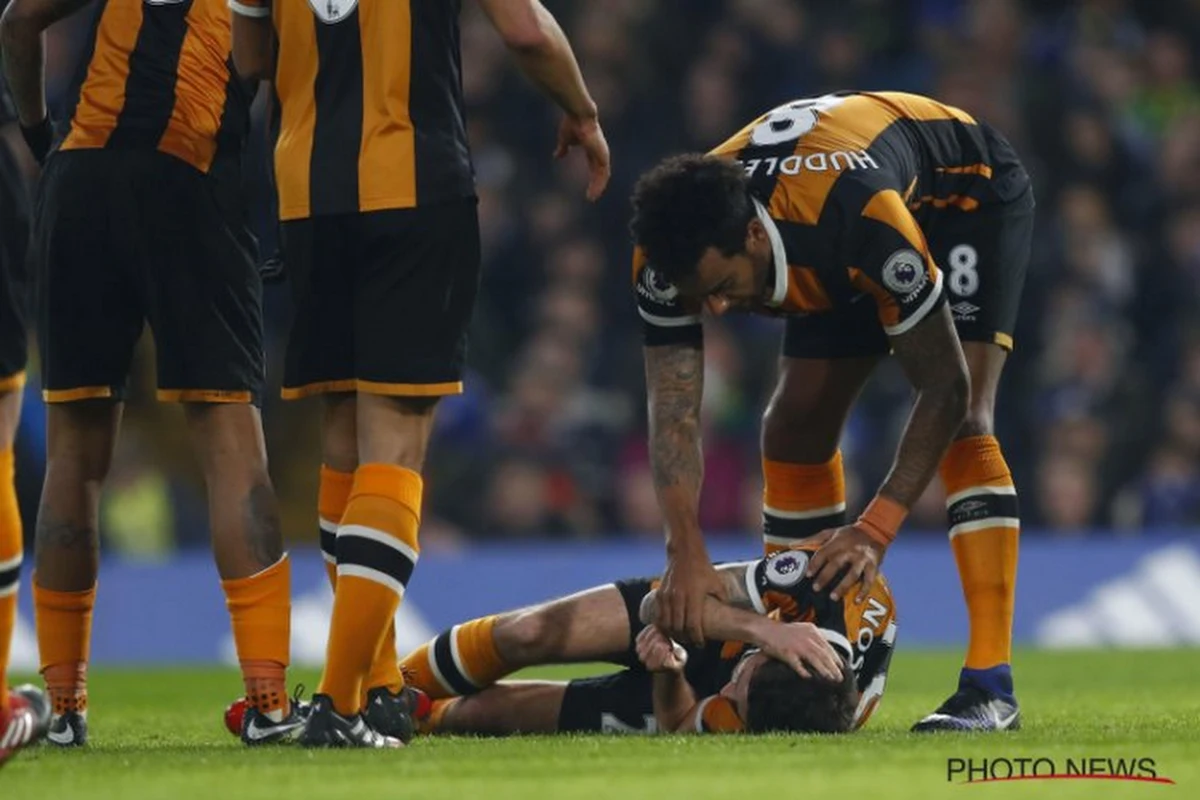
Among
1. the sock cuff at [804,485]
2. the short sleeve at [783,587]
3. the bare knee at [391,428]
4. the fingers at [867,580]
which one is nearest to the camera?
the bare knee at [391,428]

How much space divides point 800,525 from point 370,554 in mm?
1958

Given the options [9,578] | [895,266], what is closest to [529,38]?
[895,266]

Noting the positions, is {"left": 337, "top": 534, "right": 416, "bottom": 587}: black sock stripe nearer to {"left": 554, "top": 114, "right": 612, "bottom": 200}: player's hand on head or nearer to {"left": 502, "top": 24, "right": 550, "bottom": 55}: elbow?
{"left": 554, "top": 114, "right": 612, "bottom": 200}: player's hand on head

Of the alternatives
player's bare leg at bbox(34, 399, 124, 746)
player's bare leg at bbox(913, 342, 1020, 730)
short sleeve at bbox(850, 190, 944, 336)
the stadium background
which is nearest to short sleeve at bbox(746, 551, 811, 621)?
player's bare leg at bbox(913, 342, 1020, 730)

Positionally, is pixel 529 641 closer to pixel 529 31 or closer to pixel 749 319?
pixel 529 31

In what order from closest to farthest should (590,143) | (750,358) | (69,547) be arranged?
(590,143) < (69,547) < (750,358)

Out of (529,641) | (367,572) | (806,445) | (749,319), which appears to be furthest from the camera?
(749,319)

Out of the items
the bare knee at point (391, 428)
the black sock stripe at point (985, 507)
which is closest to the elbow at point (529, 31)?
the bare knee at point (391, 428)

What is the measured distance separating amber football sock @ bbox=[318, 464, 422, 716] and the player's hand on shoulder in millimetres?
770

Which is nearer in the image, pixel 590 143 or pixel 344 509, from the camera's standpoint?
pixel 590 143

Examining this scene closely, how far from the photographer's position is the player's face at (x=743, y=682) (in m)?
5.83

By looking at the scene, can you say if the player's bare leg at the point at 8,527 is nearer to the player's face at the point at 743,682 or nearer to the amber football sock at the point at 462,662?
the amber football sock at the point at 462,662

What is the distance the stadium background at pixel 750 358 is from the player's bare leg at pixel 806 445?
4574 mm

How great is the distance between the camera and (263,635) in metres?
5.74
